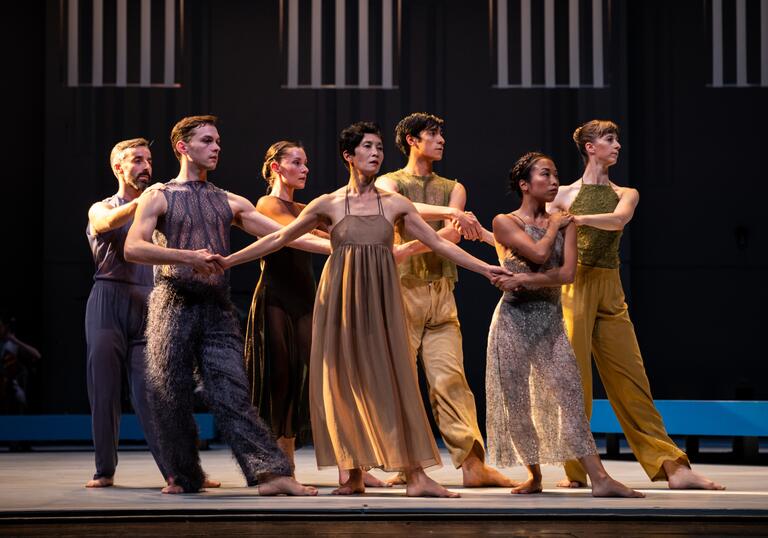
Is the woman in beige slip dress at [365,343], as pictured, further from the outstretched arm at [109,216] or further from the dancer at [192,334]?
the outstretched arm at [109,216]

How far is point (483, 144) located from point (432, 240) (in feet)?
20.4

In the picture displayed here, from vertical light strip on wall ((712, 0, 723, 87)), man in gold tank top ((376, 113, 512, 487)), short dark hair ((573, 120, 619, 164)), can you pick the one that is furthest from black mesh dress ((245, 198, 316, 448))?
vertical light strip on wall ((712, 0, 723, 87))

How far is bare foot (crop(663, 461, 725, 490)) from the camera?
5141mm

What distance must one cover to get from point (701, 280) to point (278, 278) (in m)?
6.44

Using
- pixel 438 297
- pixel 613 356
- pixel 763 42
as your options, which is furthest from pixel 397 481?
pixel 763 42

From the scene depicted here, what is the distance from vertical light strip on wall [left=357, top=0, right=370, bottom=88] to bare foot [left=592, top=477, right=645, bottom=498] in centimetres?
663

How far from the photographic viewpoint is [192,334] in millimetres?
4910

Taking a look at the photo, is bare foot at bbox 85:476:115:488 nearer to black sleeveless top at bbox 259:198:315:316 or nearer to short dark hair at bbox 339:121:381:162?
black sleeveless top at bbox 259:198:315:316

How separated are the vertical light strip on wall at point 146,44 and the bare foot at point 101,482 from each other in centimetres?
599

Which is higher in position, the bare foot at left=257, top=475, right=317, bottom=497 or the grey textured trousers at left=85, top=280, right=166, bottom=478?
the grey textured trousers at left=85, top=280, right=166, bottom=478

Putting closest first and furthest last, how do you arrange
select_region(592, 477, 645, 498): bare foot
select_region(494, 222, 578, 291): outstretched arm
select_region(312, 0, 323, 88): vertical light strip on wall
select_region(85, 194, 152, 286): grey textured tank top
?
select_region(592, 477, 645, 498): bare foot < select_region(494, 222, 578, 291): outstretched arm < select_region(85, 194, 152, 286): grey textured tank top < select_region(312, 0, 323, 88): vertical light strip on wall

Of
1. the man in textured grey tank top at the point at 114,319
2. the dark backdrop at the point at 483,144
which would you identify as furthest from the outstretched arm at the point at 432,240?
the dark backdrop at the point at 483,144

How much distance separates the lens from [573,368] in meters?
4.91

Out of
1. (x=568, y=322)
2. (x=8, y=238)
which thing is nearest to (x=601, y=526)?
(x=568, y=322)
